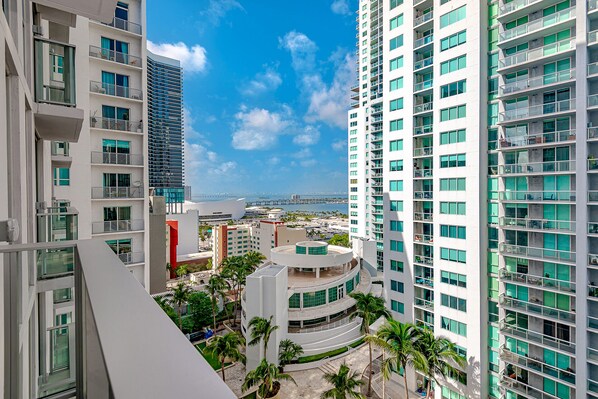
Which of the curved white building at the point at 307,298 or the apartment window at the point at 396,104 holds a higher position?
the apartment window at the point at 396,104

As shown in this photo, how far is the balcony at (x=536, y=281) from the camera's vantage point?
11.1 m

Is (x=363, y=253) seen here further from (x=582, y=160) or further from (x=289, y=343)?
(x=582, y=160)

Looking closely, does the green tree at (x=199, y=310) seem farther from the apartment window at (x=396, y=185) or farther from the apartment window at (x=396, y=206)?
the apartment window at (x=396, y=185)

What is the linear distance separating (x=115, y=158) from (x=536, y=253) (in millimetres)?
16794

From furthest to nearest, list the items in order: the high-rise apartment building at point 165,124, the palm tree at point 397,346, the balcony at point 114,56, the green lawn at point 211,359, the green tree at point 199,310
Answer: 1. the high-rise apartment building at point 165,124
2. the green tree at point 199,310
3. the green lawn at point 211,359
4. the palm tree at point 397,346
5. the balcony at point 114,56

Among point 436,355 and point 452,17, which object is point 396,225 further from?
point 452,17

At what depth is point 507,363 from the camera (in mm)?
12266

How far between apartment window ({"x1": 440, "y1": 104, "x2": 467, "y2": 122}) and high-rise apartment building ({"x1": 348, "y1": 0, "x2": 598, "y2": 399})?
0.04 meters

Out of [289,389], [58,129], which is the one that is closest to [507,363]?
[289,389]

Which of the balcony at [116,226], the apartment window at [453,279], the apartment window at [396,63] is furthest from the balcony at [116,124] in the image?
the apartment window at [453,279]

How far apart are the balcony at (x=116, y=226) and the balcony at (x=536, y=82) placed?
15699 mm

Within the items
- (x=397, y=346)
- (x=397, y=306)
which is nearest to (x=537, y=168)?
(x=397, y=346)

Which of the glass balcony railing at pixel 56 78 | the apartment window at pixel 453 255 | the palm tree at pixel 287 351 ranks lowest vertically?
the palm tree at pixel 287 351

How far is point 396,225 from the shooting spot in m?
16.2
